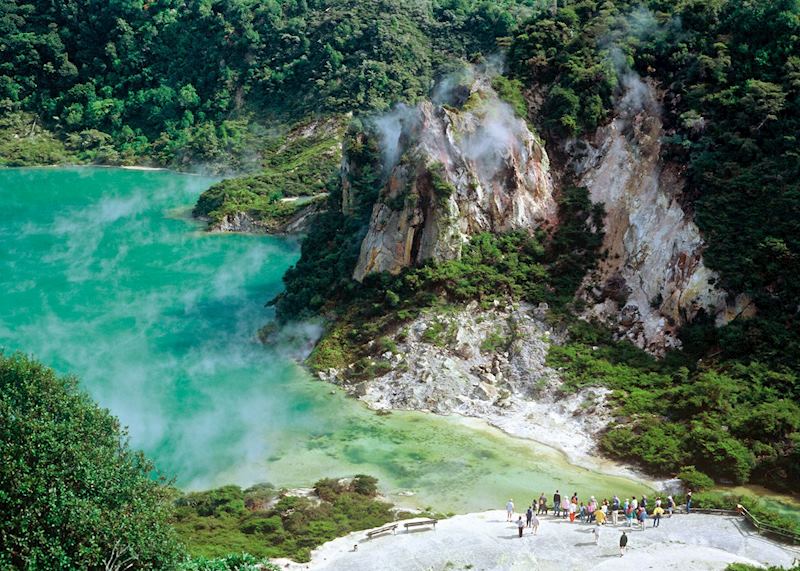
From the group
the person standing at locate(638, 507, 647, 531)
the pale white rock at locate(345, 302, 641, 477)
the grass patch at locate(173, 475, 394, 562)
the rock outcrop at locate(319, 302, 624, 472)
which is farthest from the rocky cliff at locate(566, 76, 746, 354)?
the grass patch at locate(173, 475, 394, 562)

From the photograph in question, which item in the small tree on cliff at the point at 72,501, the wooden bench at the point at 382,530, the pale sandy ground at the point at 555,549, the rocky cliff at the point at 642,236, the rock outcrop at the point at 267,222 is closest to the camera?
the small tree on cliff at the point at 72,501

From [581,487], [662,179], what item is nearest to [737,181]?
[662,179]

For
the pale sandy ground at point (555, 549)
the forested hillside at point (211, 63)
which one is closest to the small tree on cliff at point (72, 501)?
the pale sandy ground at point (555, 549)

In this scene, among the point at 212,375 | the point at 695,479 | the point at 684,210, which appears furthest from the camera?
the point at 212,375

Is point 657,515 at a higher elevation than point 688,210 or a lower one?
lower

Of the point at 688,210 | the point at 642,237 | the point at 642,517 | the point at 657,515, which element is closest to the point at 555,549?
the point at 642,517

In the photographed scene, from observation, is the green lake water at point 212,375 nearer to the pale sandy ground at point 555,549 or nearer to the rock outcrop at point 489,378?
the rock outcrop at point 489,378

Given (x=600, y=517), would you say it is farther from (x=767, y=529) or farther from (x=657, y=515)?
(x=767, y=529)
